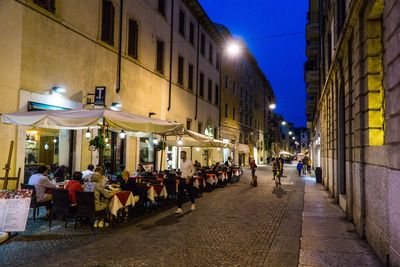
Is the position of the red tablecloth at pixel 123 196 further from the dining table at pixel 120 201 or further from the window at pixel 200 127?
the window at pixel 200 127

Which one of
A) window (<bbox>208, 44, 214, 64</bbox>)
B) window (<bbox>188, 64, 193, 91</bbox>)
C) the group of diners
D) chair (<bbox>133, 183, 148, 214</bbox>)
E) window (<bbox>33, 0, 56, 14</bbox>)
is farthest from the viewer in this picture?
window (<bbox>208, 44, 214, 64</bbox>)

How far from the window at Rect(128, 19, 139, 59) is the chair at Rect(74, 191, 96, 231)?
11562 mm

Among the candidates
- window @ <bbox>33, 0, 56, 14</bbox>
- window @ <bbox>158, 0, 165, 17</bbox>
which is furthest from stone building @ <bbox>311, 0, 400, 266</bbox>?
window @ <bbox>158, 0, 165, 17</bbox>

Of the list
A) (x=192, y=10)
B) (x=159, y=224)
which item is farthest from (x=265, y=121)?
(x=159, y=224)

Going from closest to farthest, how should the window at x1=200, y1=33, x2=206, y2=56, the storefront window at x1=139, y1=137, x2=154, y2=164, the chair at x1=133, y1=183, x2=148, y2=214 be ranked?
the chair at x1=133, y1=183, x2=148, y2=214, the storefront window at x1=139, y1=137, x2=154, y2=164, the window at x1=200, y1=33, x2=206, y2=56

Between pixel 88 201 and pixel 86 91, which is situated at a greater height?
pixel 86 91

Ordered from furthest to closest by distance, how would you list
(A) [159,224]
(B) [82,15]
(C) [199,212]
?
(B) [82,15], (C) [199,212], (A) [159,224]

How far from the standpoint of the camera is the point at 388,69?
20.0ft

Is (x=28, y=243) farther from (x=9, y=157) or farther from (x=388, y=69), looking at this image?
(x=388, y=69)

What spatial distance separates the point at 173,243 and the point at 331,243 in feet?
10.7

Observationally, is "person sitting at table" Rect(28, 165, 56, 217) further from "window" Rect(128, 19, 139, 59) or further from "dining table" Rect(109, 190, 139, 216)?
"window" Rect(128, 19, 139, 59)

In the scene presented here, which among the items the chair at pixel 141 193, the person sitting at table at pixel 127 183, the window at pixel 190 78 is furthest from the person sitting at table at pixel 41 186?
the window at pixel 190 78

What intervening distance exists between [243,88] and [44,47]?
37023mm

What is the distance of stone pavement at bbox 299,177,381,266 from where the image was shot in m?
6.79
